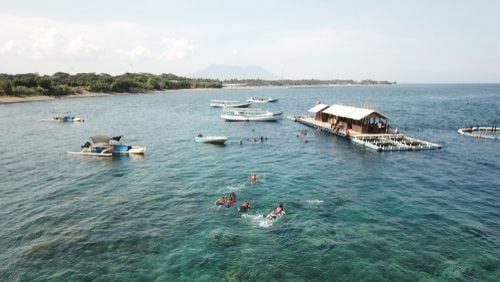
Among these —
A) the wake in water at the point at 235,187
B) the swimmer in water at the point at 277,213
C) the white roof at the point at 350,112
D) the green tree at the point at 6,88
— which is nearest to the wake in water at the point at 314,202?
the swimmer in water at the point at 277,213

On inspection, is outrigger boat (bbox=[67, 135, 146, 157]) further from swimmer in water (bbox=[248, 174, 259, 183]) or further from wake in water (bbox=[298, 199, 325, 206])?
wake in water (bbox=[298, 199, 325, 206])

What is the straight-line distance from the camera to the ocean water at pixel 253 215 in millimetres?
24344

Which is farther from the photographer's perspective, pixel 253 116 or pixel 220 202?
pixel 253 116

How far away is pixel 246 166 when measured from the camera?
50.4m

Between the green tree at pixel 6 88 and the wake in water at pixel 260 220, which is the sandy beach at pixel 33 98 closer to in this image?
the green tree at pixel 6 88

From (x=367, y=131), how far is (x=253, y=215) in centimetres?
4313

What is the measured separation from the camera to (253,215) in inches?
1281

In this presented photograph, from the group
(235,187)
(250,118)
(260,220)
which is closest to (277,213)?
(260,220)

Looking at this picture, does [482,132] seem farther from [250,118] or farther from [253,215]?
[253,215]

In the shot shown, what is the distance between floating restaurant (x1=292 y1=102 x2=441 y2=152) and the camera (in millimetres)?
60312

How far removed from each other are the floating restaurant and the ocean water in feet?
9.00

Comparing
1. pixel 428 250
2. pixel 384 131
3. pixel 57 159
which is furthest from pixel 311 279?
pixel 384 131

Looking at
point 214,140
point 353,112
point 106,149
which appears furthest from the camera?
point 353,112

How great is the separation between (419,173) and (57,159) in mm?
51927
